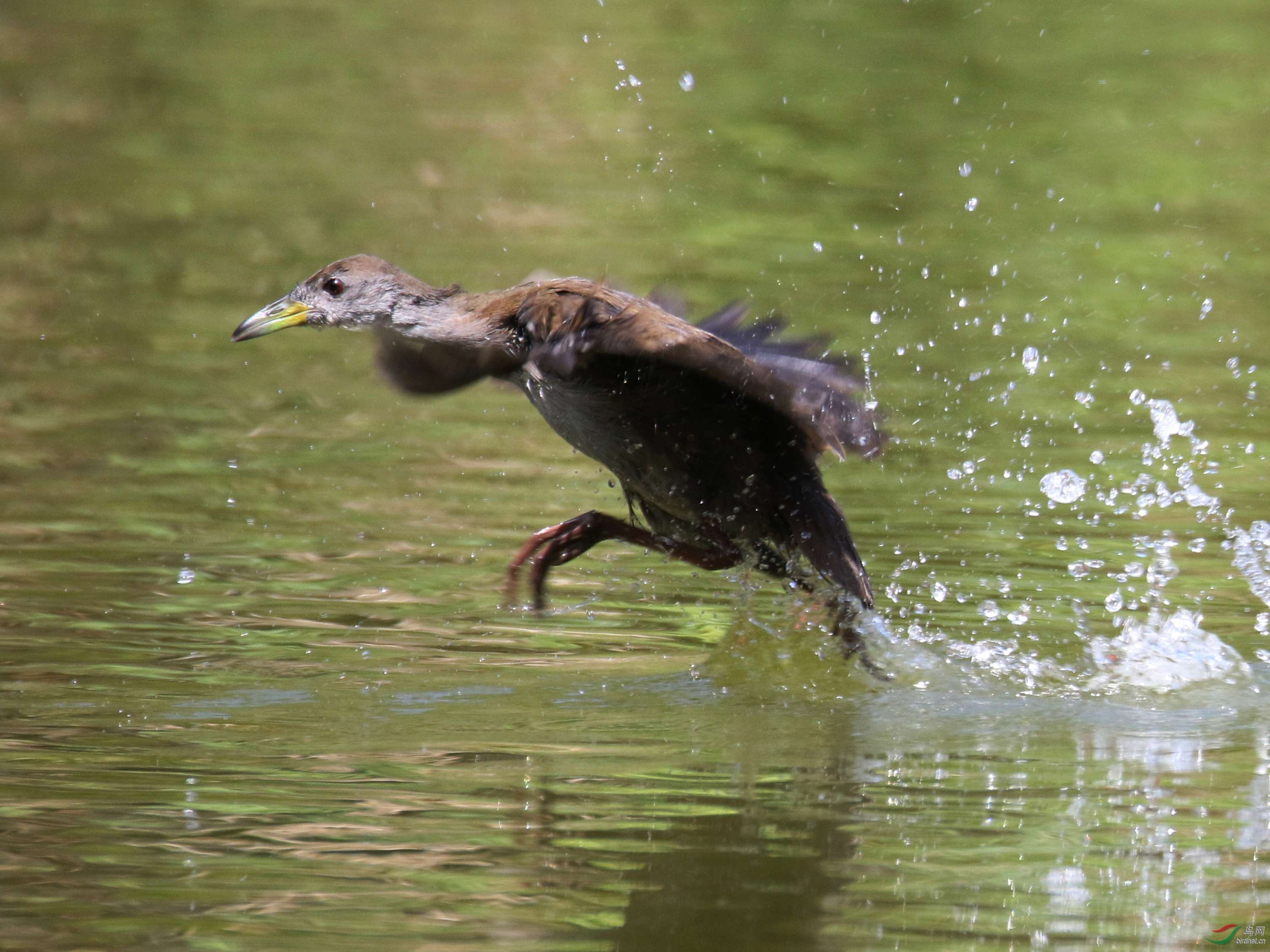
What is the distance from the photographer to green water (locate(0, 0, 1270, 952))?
4469 millimetres

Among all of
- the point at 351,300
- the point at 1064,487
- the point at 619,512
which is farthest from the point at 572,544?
the point at 619,512

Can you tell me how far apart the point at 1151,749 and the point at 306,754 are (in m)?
2.44

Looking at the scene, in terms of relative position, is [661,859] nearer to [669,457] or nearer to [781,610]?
[669,457]

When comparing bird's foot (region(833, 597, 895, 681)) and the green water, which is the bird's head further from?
bird's foot (region(833, 597, 895, 681))

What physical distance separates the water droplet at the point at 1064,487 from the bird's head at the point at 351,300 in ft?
9.26

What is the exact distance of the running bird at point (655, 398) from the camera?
5.71 m

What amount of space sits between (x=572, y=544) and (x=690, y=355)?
125cm

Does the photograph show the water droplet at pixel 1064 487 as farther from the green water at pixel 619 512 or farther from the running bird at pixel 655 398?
the running bird at pixel 655 398

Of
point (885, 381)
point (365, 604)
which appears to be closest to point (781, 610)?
point (365, 604)

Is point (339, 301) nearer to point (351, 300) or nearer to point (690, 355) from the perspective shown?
point (351, 300)

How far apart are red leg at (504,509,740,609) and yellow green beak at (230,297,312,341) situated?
46.1 inches

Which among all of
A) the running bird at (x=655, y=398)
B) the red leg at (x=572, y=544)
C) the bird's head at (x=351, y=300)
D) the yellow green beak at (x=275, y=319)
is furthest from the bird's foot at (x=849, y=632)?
the yellow green beak at (x=275, y=319)

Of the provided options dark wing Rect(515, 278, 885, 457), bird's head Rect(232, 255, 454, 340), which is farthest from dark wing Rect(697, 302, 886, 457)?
bird's head Rect(232, 255, 454, 340)

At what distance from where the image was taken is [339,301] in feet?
22.0
